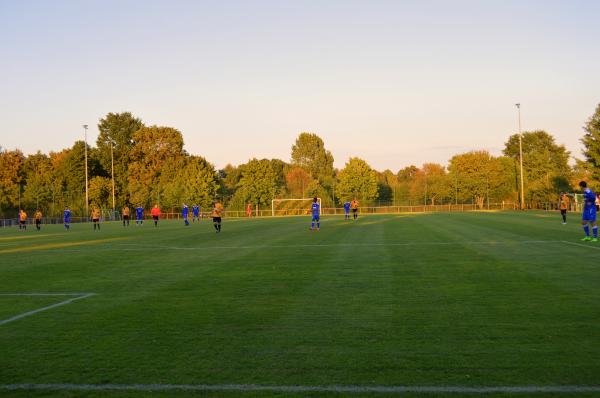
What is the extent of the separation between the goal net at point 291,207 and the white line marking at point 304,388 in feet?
243

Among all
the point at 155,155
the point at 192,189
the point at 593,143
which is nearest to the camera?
the point at 593,143

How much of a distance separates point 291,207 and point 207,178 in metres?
13.9

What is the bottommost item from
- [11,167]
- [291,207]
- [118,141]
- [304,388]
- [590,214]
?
[304,388]

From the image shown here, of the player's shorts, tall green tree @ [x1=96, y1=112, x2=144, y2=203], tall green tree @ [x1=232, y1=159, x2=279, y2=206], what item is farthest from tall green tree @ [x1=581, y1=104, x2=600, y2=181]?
tall green tree @ [x1=96, y1=112, x2=144, y2=203]

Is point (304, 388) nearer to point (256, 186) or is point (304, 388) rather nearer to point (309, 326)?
point (309, 326)

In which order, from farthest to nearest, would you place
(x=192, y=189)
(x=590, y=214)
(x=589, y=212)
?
(x=192, y=189) → (x=589, y=212) → (x=590, y=214)

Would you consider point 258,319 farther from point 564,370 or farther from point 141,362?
point 564,370

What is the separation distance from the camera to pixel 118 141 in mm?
Result: 100750

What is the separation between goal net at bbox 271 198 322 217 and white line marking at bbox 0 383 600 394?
74.1 m

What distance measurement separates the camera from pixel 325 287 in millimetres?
10188

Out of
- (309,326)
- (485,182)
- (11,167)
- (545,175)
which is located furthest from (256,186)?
(309,326)

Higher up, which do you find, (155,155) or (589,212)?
(155,155)

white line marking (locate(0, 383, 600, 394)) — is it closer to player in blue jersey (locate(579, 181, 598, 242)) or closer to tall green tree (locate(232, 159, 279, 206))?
player in blue jersey (locate(579, 181, 598, 242))

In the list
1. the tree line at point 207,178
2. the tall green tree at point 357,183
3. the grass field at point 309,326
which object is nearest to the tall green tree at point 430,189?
the tree line at point 207,178
